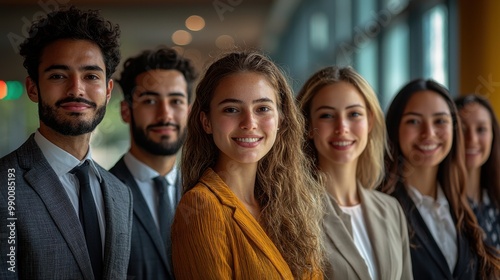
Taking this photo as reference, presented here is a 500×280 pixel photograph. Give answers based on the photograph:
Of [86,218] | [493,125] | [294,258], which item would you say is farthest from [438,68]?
[86,218]

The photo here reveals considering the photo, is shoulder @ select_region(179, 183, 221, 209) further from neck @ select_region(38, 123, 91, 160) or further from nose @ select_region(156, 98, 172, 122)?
nose @ select_region(156, 98, 172, 122)

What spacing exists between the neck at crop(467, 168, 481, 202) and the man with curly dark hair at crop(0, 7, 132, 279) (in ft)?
5.98

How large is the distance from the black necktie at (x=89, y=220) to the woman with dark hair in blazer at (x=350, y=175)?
0.86 m

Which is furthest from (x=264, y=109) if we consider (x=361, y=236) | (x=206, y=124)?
(x=361, y=236)

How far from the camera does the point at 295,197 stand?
2.24 m

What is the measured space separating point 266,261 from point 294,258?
15 cm

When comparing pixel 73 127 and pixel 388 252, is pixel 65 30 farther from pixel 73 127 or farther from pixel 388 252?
pixel 388 252

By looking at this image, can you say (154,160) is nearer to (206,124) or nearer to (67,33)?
(206,124)

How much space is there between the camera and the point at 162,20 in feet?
36.4

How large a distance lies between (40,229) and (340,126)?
1.26m

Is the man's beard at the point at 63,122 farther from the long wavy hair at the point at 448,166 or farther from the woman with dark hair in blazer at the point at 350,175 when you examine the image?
the long wavy hair at the point at 448,166

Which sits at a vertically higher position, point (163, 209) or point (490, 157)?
point (490, 157)
